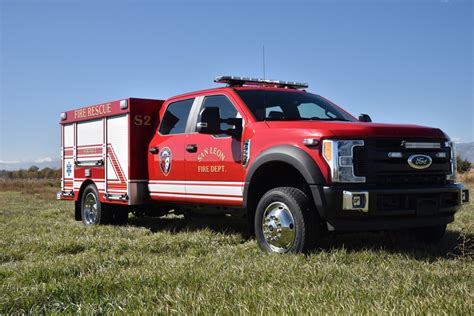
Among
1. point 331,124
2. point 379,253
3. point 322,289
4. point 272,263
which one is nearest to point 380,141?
point 331,124

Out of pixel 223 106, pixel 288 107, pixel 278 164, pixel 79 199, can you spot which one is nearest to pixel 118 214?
pixel 79 199

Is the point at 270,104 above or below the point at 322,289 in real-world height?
above

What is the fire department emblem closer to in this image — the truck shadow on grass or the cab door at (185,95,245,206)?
the cab door at (185,95,245,206)

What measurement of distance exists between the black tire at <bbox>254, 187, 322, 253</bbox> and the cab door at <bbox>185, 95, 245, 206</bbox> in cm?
59

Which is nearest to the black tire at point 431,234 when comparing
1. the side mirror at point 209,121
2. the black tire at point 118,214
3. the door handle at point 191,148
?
the side mirror at point 209,121

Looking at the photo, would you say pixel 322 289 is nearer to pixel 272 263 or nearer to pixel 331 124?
pixel 272 263

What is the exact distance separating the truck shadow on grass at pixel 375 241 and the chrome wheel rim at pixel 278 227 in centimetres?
36

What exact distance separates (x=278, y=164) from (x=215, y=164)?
1029mm

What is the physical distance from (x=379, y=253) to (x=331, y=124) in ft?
4.53

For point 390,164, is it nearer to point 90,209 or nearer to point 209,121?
point 209,121

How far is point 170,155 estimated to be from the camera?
764cm

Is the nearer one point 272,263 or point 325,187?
point 272,263

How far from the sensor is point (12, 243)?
22.5 ft

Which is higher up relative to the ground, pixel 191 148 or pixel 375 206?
pixel 191 148
